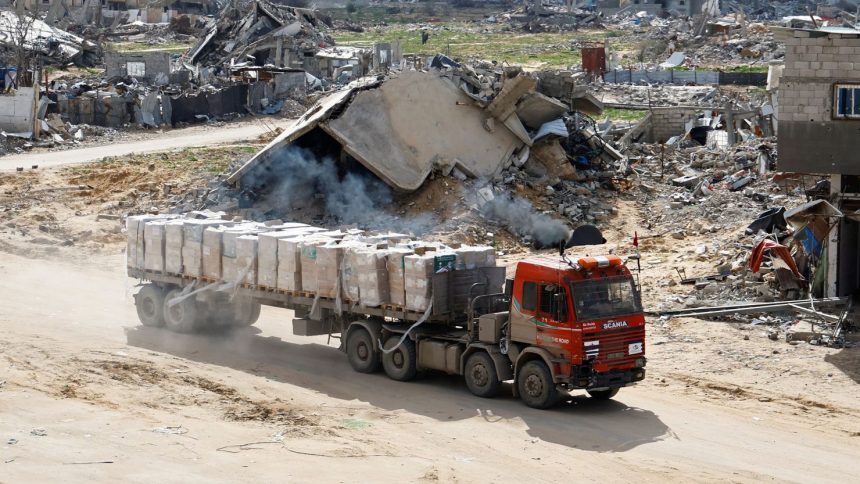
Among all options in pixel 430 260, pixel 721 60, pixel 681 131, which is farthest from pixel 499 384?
pixel 721 60

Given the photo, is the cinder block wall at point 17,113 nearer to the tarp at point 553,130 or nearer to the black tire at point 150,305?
the tarp at point 553,130

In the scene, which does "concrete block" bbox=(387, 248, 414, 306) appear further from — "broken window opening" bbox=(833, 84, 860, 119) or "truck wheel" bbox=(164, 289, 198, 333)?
"broken window opening" bbox=(833, 84, 860, 119)

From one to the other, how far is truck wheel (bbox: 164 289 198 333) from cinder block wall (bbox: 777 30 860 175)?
11.6 meters

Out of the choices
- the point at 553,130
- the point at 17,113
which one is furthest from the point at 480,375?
the point at 17,113

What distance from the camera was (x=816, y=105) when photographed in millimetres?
24094

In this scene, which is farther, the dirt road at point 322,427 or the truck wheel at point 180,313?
the truck wheel at point 180,313

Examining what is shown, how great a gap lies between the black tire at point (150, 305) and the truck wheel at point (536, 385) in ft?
27.9

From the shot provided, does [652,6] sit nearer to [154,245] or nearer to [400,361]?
[154,245]

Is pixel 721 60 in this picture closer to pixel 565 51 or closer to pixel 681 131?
pixel 565 51

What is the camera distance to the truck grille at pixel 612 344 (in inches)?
699

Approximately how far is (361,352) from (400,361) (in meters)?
0.92

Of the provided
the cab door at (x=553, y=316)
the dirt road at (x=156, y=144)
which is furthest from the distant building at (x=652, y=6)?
the cab door at (x=553, y=316)

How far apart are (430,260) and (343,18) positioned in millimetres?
82208

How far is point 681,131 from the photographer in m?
42.7
